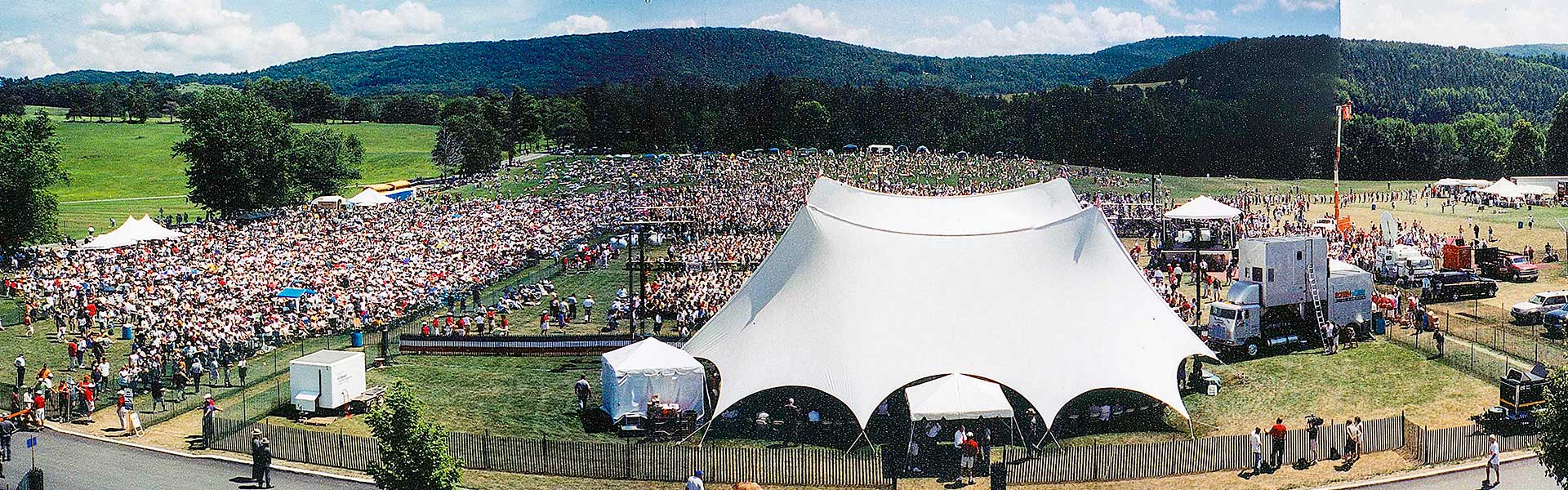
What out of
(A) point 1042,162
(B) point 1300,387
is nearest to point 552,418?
(B) point 1300,387

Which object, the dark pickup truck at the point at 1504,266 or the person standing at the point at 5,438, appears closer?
the person standing at the point at 5,438

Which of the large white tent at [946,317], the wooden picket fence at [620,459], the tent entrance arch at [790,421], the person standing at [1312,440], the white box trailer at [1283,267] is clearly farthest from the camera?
the white box trailer at [1283,267]

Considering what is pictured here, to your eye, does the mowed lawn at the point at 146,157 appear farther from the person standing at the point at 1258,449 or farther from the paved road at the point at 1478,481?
the paved road at the point at 1478,481

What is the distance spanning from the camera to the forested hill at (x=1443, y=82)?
13275cm

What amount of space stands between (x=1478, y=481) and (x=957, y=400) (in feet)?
27.9

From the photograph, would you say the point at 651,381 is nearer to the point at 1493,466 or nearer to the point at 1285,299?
the point at 1493,466

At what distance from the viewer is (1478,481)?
1858 centimetres

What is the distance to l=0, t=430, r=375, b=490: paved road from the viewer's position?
19250 millimetres

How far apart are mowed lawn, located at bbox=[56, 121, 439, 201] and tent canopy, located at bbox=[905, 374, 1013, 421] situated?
258 ft

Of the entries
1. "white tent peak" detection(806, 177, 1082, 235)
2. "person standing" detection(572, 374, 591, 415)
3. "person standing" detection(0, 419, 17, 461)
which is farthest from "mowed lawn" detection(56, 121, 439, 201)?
"person standing" detection(572, 374, 591, 415)

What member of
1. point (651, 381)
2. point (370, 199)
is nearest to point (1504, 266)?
point (651, 381)

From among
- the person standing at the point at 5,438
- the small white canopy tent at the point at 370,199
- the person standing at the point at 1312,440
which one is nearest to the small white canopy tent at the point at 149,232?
the small white canopy tent at the point at 370,199

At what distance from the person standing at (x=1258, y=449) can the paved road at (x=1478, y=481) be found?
5.42 feet

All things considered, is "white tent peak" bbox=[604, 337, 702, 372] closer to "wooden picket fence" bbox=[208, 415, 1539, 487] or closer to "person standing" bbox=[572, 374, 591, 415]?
"person standing" bbox=[572, 374, 591, 415]
